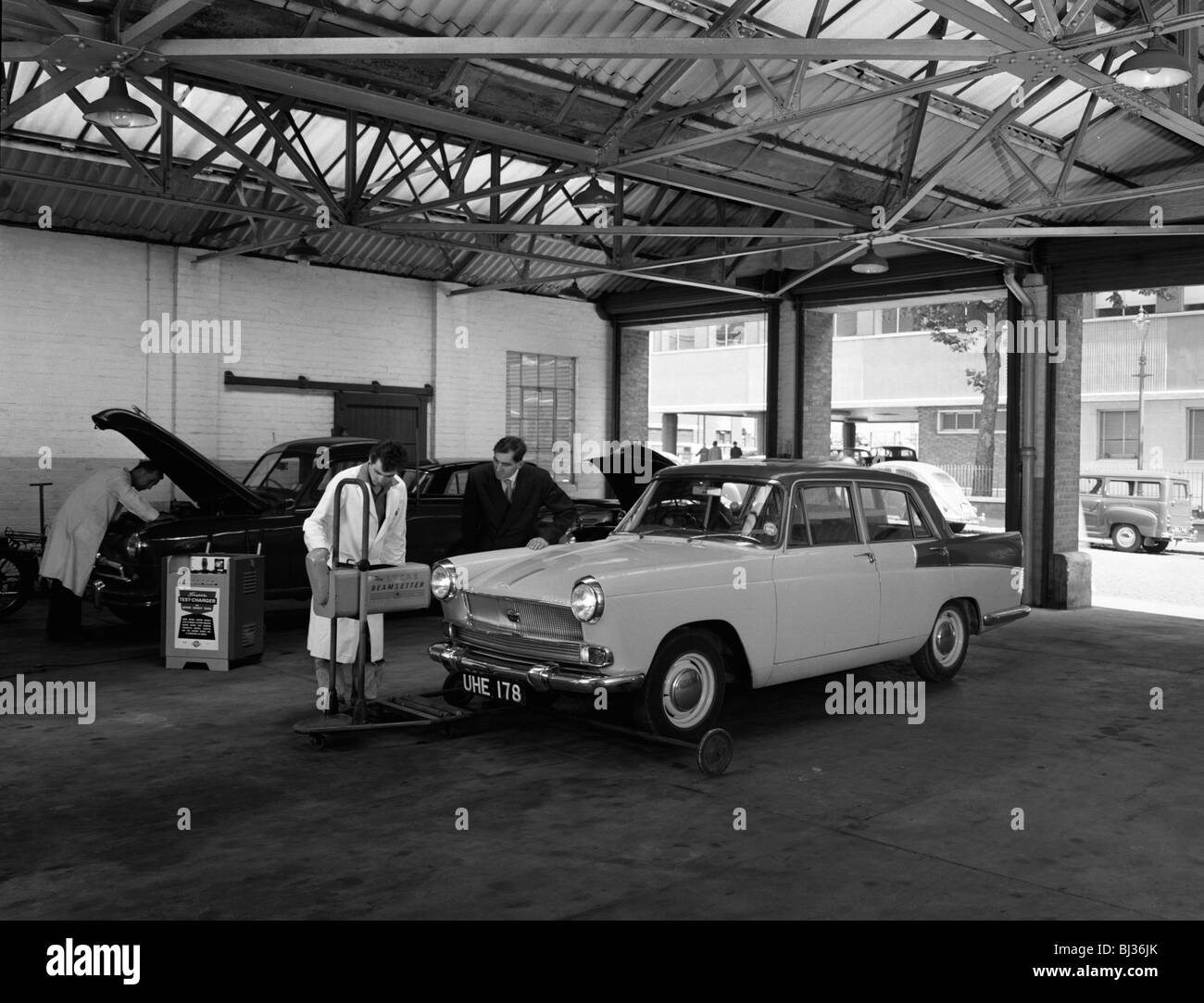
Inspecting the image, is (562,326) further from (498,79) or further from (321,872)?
(321,872)

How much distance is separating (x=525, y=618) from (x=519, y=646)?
0.59 ft

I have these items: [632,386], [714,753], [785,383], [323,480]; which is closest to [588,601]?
[714,753]

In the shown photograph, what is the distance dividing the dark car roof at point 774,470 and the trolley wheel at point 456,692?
2.02 m

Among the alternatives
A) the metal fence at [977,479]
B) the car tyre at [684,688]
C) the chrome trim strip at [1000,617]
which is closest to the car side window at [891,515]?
the chrome trim strip at [1000,617]

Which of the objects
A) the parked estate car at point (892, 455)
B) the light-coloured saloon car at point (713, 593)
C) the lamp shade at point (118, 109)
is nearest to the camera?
the light-coloured saloon car at point (713, 593)

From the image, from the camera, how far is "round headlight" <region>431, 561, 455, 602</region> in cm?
670

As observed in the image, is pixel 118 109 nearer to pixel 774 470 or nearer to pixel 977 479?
pixel 774 470

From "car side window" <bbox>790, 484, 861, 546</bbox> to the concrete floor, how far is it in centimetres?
125

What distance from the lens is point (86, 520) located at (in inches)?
374

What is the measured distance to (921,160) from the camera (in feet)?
38.7

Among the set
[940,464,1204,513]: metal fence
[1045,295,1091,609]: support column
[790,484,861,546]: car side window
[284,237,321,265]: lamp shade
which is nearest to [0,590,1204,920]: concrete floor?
[790,484,861,546]: car side window

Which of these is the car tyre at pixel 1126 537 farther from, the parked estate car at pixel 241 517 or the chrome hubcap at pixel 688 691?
the chrome hubcap at pixel 688 691

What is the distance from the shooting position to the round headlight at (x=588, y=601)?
577 cm

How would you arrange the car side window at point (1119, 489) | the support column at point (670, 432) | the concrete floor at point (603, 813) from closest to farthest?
the concrete floor at point (603, 813), the car side window at point (1119, 489), the support column at point (670, 432)
